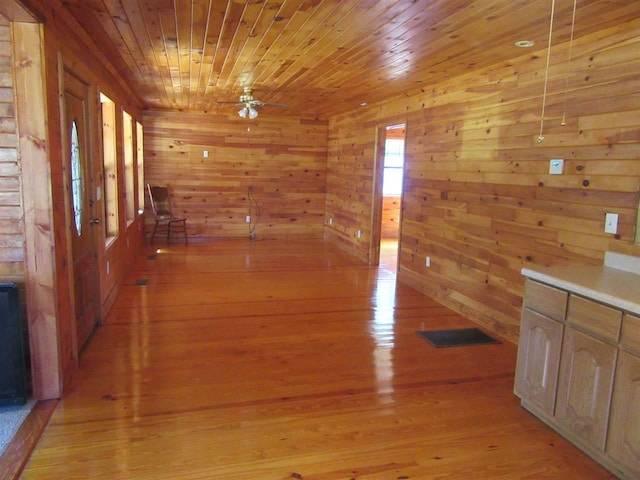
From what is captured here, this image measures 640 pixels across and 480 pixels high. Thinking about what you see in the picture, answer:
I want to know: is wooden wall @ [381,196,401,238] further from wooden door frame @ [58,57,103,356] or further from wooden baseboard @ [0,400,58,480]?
wooden baseboard @ [0,400,58,480]

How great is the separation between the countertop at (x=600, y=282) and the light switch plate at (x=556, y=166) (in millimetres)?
776

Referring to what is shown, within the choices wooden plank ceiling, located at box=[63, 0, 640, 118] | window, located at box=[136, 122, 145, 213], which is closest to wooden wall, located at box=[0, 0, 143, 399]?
wooden plank ceiling, located at box=[63, 0, 640, 118]

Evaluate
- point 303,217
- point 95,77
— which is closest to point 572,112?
point 95,77

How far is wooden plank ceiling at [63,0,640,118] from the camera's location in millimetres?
2627

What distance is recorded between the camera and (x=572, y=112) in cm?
315

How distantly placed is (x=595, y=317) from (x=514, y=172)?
1.78 m

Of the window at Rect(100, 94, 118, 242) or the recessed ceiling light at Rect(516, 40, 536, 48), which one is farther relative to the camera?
the window at Rect(100, 94, 118, 242)

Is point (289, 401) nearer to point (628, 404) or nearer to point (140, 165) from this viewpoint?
point (628, 404)

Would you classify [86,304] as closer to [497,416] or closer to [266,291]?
[266,291]

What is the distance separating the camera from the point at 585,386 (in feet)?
7.36

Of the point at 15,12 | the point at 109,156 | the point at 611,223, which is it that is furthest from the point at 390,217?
the point at 15,12

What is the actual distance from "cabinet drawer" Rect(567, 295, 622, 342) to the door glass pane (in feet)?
10.5

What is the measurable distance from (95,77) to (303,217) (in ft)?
17.3

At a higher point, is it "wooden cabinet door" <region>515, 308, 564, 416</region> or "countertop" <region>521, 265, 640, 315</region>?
"countertop" <region>521, 265, 640, 315</region>
